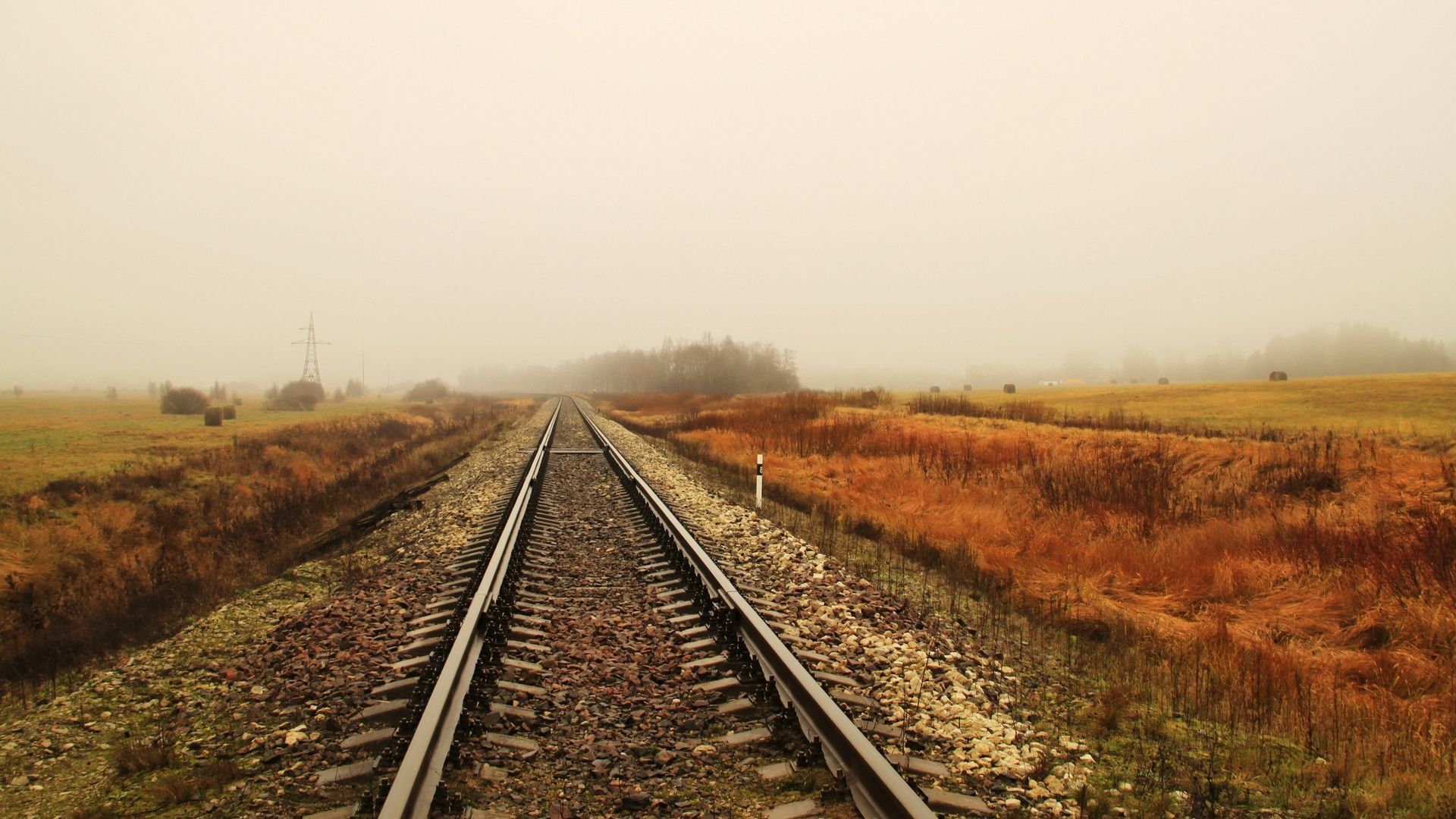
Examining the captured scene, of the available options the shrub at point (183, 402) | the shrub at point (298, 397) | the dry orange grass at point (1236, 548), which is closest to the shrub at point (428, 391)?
the shrub at point (298, 397)

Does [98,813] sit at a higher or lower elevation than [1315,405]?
lower

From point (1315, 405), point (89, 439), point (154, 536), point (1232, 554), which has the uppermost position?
point (1315, 405)

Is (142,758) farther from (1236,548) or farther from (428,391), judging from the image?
(428,391)

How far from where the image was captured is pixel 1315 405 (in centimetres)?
2555

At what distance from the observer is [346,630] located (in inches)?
217

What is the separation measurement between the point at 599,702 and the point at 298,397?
2598 inches

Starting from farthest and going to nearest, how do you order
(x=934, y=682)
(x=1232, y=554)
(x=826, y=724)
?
(x=1232, y=554) < (x=934, y=682) < (x=826, y=724)

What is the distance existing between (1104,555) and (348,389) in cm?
10480

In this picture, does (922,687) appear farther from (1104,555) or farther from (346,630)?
(1104,555)

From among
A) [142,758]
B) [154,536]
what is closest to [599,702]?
[142,758]

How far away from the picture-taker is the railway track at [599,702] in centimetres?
318

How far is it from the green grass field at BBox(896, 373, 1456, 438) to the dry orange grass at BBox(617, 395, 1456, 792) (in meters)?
6.00

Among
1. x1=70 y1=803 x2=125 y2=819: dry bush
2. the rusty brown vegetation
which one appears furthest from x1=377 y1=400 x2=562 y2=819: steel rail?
the rusty brown vegetation

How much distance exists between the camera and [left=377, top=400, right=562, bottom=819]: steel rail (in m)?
2.92
